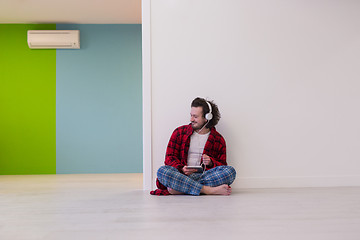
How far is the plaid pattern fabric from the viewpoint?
12.3 ft

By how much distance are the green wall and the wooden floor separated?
116 inches

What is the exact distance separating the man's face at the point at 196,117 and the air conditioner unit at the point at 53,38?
350 centimetres

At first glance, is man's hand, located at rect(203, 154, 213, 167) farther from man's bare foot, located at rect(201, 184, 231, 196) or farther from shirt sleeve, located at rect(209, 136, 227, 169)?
man's bare foot, located at rect(201, 184, 231, 196)

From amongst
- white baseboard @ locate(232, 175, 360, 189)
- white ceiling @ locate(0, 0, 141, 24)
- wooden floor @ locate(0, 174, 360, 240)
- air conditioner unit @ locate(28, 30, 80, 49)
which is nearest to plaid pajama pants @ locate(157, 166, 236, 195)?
wooden floor @ locate(0, 174, 360, 240)

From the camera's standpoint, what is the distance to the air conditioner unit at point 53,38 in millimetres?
6516

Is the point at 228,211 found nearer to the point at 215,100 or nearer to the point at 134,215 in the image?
the point at 134,215

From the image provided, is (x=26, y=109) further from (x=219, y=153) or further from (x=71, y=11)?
(x=219, y=153)

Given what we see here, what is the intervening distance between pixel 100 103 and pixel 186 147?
10.7 feet

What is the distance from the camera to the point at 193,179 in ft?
11.9

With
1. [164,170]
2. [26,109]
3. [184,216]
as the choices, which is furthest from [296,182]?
[26,109]

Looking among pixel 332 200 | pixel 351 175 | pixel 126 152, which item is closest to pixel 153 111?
pixel 332 200

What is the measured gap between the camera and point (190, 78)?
4125 mm

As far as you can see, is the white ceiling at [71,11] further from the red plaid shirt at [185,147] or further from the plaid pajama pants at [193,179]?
the plaid pajama pants at [193,179]

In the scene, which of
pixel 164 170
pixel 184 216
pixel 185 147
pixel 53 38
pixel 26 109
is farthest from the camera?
pixel 26 109
